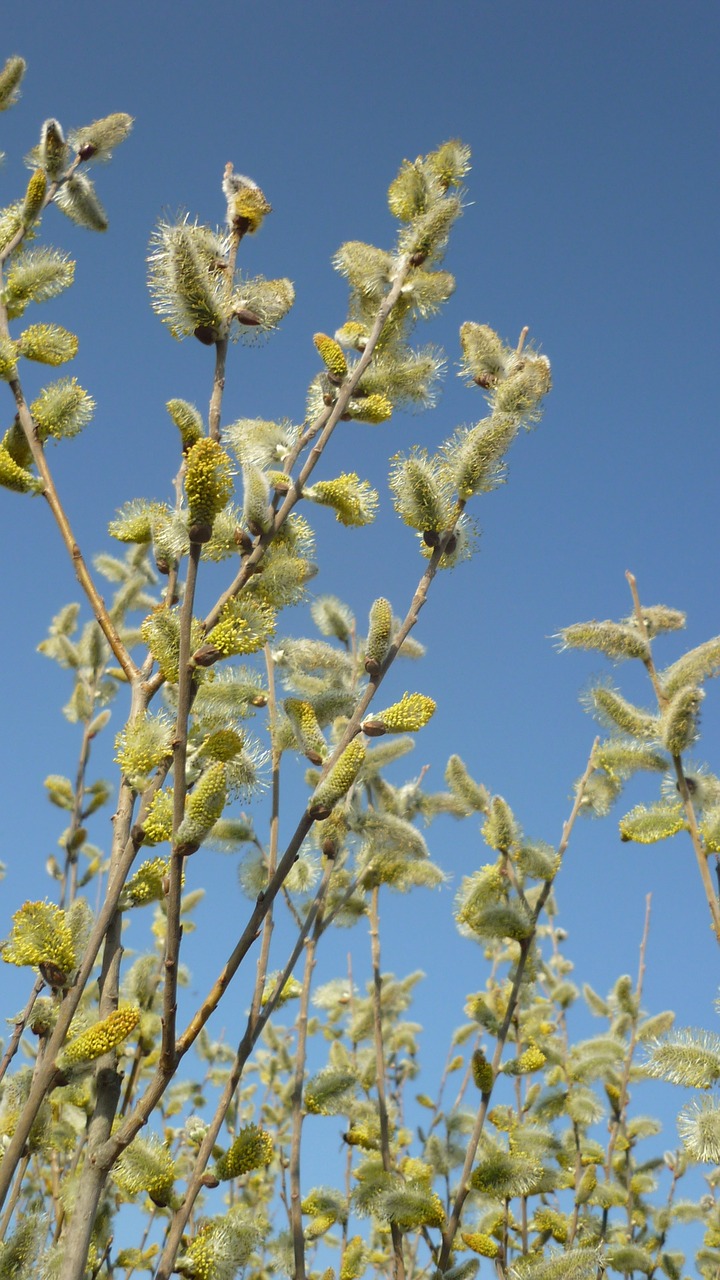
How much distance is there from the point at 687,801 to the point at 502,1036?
853mm

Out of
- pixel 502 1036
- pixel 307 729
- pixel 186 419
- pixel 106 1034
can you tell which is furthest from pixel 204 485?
pixel 502 1036

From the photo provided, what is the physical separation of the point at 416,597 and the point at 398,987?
2.83 metres

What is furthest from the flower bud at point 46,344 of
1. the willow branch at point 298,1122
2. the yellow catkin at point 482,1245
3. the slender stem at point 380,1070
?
the yellow catkin at point 482,1245

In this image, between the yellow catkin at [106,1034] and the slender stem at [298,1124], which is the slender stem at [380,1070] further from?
the yellow catkin at [106,1034]

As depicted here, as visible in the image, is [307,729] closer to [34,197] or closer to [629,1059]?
[34,197]

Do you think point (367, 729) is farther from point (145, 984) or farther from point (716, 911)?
point (145, 984)

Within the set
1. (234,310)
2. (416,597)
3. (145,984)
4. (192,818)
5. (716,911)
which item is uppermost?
(234,310)

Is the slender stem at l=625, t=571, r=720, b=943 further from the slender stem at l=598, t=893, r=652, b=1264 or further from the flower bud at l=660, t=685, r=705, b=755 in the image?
the slender stem at l=598, t=893, r=652, b=1264

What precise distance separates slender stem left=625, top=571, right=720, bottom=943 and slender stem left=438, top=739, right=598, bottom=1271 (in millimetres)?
594

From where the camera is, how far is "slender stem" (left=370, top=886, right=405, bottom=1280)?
7.86 feet

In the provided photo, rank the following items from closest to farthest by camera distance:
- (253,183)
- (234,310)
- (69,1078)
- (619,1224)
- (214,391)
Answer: (69,1078) < (214,391) < (234,310) < (253,183) < (619,1224)

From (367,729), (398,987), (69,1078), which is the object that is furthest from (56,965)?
(398,987)

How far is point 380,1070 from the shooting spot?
8.75 ft

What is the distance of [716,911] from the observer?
2152 mm
